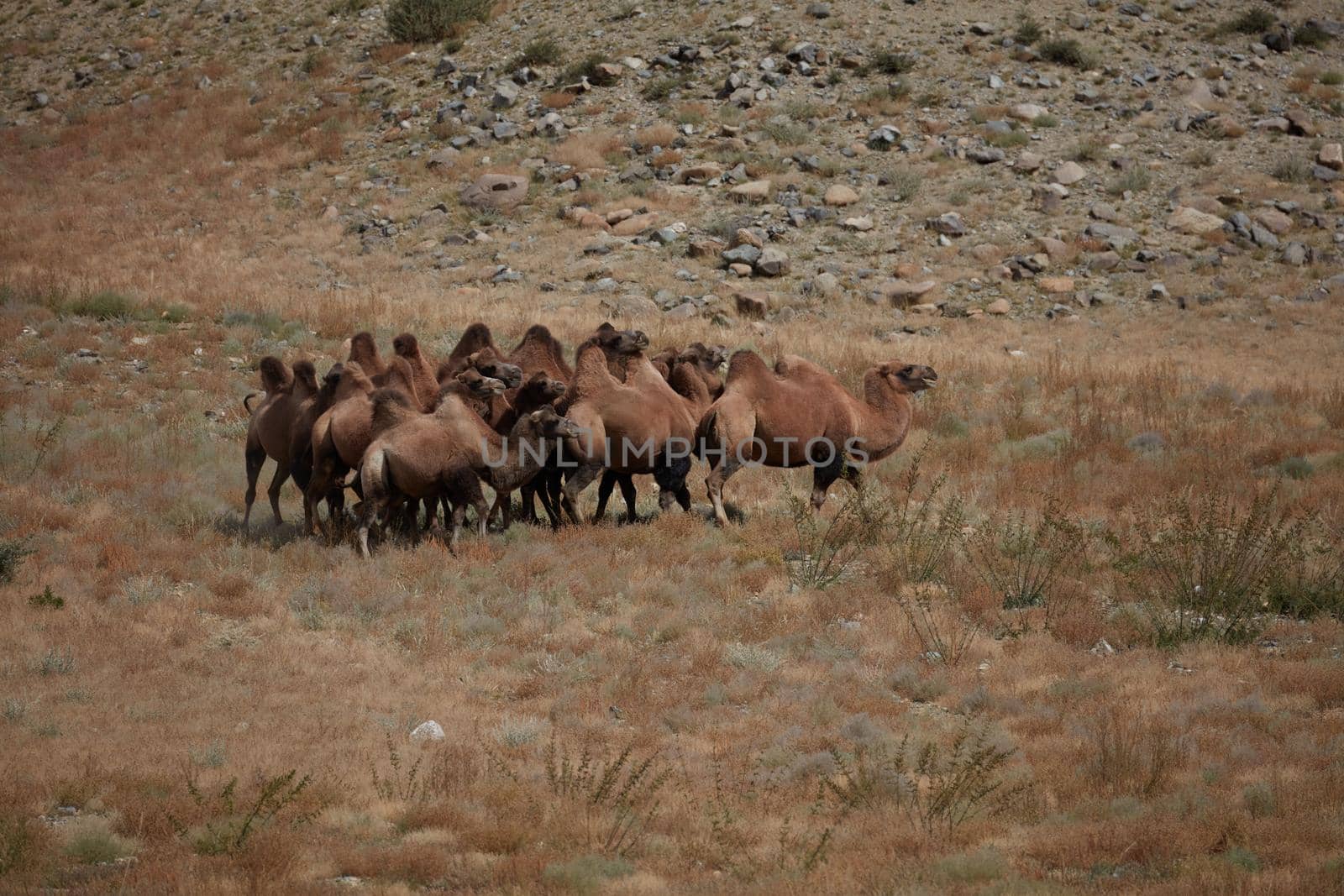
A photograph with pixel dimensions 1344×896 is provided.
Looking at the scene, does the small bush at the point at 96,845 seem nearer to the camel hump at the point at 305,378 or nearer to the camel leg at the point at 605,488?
the camel hump at the point at 305,378

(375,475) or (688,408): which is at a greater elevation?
(375,475)

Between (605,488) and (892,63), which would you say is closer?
(605,488)

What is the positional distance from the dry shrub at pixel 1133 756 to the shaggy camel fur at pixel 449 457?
6.16m

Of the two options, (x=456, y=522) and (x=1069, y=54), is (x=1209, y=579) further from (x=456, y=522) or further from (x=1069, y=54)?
(x=1069, y=54)

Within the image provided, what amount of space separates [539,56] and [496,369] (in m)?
30.6

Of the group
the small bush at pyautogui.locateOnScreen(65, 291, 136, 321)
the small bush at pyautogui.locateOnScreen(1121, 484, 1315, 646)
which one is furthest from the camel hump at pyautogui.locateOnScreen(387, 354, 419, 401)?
the small bush at pyautogui.locateOnScreen(65, 291, 136, 321)

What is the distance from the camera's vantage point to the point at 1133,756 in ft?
27.7

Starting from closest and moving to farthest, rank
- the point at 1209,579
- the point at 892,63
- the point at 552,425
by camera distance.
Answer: the point at 1209,579 < the point at 552,425 < the point at 892,63

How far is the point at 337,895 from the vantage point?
6.79 metres

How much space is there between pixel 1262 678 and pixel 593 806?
17.6 feet

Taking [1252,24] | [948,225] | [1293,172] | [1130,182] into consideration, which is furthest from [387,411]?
[1252,24]

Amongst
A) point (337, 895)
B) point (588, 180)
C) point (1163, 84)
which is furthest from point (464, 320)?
point (1163, 84)

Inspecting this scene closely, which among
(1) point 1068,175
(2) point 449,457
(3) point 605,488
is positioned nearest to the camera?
(2) point 449,457

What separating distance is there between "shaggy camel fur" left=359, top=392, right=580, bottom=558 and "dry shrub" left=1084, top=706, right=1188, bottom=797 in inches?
243
